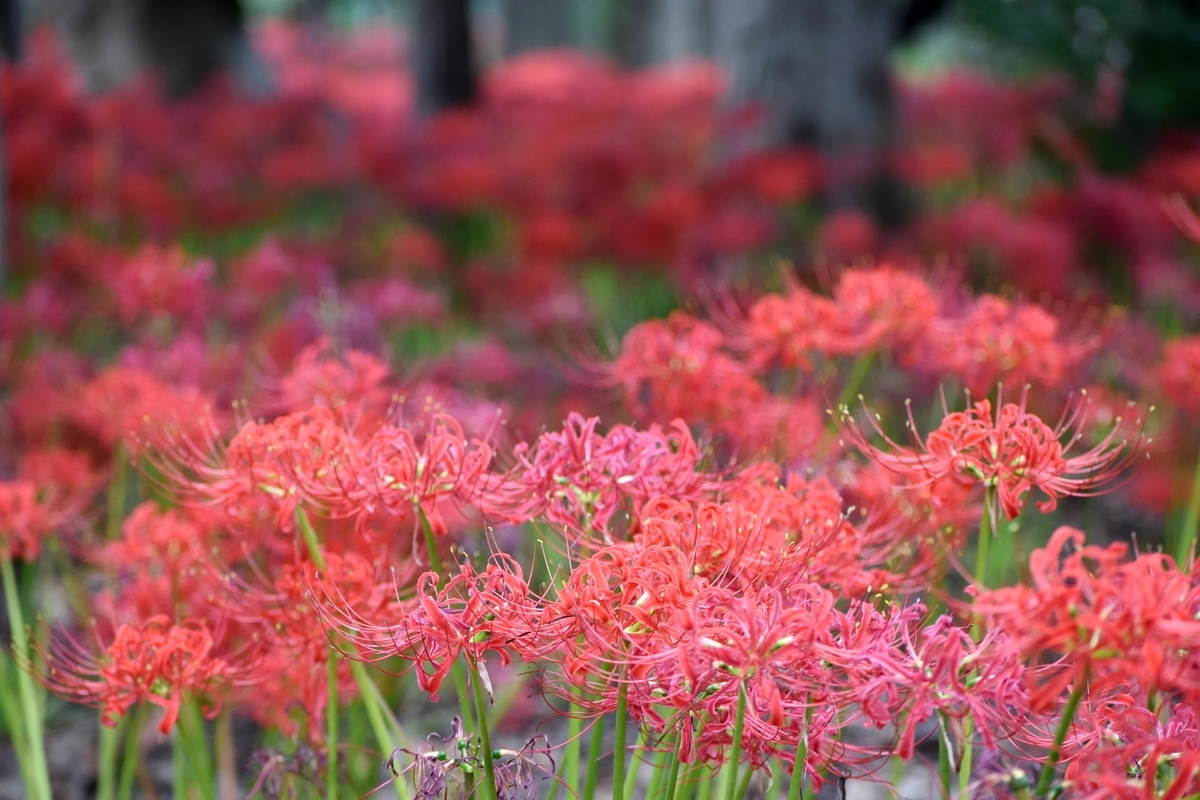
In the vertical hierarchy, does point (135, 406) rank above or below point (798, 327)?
below

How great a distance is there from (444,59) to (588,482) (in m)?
7.07

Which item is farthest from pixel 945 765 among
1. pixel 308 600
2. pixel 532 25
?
pixel 532 25

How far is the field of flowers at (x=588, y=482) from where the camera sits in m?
1.21

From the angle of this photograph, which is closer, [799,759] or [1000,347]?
[799,759]

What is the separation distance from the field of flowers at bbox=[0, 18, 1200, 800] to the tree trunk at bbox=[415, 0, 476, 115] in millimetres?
1870

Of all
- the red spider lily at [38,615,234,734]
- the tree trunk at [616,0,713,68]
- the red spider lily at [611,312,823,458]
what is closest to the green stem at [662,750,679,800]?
the red spider lily at [38,615,234,734]

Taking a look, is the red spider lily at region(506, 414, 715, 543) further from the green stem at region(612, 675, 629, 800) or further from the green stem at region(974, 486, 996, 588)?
the green stem at region(974, 486, 996, 588)

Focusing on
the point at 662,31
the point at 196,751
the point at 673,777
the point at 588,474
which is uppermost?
the point at 588,474

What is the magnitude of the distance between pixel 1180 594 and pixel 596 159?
5.15 metres

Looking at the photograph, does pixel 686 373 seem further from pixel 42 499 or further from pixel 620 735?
pixel 42 499

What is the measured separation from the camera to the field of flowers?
47.8 inches

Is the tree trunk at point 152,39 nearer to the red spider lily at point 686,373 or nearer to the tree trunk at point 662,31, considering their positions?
the red spider lily at point 686,373

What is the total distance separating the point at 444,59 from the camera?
26.4 feet

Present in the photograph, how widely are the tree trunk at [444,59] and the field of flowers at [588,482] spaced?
187 cm
